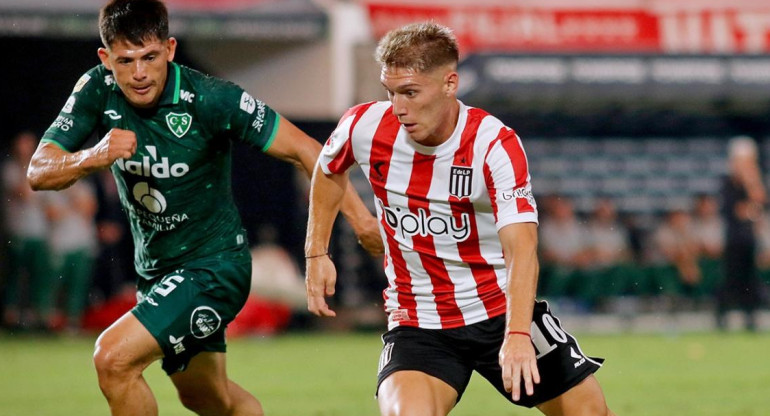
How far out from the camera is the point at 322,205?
18.6 ft

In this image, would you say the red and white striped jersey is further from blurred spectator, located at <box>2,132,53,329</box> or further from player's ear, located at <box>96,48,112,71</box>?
blurred spectator, located at <box>2,132,53,329</box>

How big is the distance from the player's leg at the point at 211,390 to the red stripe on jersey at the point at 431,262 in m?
1.28


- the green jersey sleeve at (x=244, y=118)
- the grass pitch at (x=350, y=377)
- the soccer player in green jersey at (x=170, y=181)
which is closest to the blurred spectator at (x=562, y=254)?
the grass pitch at (x=350, y=377)

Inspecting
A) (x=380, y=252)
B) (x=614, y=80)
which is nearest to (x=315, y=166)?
(x=380, y=252)

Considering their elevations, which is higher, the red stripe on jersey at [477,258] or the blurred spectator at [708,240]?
the red stripe on jersey at [477,258]

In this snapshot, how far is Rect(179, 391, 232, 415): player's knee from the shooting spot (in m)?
6.21

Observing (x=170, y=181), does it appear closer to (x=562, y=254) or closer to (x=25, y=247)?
(x=25, y=247)

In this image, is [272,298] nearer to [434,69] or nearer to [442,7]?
[442,7]

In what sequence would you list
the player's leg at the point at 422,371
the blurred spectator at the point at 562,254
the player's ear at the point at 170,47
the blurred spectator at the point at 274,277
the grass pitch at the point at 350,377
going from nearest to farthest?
the player's leg at the point at 422,371
the player's ear at the point at 170,47
the grass pitch at the point at 350,377
the blurred spectator at the point at 274,277
the blurred spectator at the point at 562,254

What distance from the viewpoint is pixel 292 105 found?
17.8 m

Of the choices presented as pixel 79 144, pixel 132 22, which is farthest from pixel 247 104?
pixel 79 144

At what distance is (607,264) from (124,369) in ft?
43.2

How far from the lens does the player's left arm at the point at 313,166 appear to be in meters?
5.91

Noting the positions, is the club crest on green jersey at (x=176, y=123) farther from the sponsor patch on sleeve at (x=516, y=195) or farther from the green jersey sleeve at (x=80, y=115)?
the sponsor patch on sleeve at (x=516, y=195)
